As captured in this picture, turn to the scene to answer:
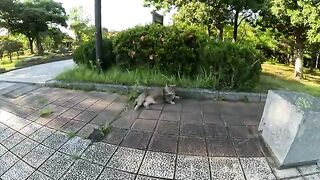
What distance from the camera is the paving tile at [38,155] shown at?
234 cm

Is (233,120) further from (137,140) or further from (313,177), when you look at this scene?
(137,140)

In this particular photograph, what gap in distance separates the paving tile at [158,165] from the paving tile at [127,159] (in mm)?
64

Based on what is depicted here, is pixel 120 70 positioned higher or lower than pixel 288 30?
lower

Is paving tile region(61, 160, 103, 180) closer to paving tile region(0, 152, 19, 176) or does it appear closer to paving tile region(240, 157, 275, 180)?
paving tile region(0, 152, 19, 176)

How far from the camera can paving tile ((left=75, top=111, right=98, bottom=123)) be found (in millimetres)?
3160

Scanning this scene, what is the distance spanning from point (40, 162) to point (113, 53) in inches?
128

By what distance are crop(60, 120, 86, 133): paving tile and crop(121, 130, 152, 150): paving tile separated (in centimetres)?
65

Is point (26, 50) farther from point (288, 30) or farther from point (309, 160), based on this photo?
point (309, 160)

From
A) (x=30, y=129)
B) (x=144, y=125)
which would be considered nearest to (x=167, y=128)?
(x=144, y=125)

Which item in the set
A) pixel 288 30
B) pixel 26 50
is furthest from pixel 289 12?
pixel 26 50

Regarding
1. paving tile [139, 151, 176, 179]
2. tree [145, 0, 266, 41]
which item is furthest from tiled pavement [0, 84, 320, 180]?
→ tree [145, 0, 266, 41]

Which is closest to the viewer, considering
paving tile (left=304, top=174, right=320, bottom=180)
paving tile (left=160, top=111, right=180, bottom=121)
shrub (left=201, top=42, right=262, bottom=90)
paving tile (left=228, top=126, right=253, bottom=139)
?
paving tile (left=304, top=174, right=320, bottom=180)

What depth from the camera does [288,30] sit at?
1016 centimetres

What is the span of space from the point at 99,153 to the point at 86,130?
0.54 metres
